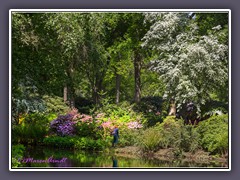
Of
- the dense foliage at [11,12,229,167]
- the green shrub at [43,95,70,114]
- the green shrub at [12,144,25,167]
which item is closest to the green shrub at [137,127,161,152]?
the dense foliage at [11,12,229,167]

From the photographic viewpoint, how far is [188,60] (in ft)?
36.2

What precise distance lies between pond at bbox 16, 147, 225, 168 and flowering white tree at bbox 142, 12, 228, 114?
2.17 metres

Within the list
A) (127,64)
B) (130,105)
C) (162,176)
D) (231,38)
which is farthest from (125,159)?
(127,64)

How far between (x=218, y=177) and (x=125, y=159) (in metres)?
2.58

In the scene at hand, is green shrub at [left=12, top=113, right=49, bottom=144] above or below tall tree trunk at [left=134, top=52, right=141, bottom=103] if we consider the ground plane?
below

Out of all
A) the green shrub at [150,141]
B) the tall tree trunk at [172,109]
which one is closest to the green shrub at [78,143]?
the green shrub at [150,141]

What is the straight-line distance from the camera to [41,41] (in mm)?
8984

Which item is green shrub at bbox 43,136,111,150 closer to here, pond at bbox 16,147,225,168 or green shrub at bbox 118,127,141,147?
green shrub at bbox 118,127,141,147

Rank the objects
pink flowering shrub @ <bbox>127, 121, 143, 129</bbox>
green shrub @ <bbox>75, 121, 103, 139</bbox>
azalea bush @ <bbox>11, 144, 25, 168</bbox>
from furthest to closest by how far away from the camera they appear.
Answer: pink flowering shrub @ <bbox>127, 121, 143, 129</bbox> < green shrub @ <bbox>75, 121, 103, 139</bbox> < azalea bush @ <bbox>11, 144, 25, 168</bbox>

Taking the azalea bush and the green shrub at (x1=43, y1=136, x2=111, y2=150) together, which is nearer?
the azalea bush

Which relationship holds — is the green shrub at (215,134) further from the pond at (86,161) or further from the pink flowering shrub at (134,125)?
the pink flowering shrub at (134,125)

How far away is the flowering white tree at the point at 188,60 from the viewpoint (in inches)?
429

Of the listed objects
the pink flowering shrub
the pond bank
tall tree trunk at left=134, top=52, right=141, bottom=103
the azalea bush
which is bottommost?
the pond bank

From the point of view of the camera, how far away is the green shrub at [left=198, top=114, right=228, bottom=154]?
9469 millimetres
